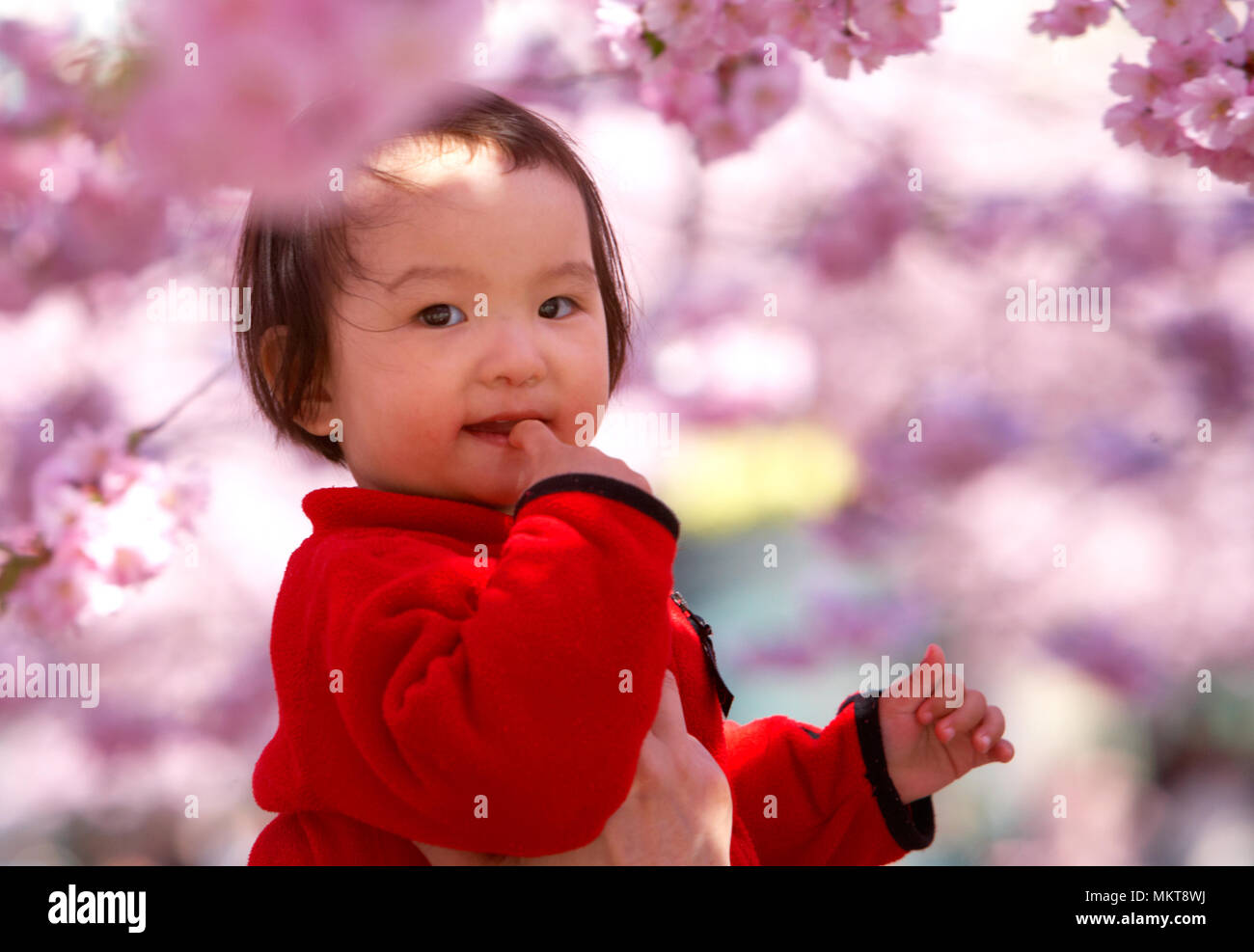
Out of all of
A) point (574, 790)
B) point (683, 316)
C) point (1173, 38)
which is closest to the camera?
point (574, 790)

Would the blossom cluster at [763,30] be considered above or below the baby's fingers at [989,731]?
above

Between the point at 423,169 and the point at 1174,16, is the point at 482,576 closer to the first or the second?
the point at 423,169

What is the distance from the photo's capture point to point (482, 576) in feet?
2.34

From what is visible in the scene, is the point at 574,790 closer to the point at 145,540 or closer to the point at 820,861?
the point at 820,861

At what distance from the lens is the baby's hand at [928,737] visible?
0.88m

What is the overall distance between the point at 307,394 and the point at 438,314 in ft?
0.46

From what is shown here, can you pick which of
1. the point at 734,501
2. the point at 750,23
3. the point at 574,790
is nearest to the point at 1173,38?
the point at 750,23

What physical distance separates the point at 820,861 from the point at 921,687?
16 centimetres

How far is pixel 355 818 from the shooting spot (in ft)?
2.42

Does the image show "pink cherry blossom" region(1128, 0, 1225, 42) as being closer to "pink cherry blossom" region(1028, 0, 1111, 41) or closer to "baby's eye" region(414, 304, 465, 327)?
"pink cherry blossom" region(1028, 0, 1111, 41)

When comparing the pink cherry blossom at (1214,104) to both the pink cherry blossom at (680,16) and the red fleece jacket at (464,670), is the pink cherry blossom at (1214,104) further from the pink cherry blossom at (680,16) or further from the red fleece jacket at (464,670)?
the red fleece jacket at (464,670)

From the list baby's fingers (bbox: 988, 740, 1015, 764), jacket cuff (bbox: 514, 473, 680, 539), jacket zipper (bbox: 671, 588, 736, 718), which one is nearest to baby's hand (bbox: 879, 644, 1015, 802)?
baby's fingers (bbox: 988, 740, 1015, 764)

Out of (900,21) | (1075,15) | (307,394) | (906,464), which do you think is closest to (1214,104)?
(1075,15)

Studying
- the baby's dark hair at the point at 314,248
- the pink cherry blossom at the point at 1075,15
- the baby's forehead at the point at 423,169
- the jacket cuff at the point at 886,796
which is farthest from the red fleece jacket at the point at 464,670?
the pink cherry blossom at the point at 1075,15
